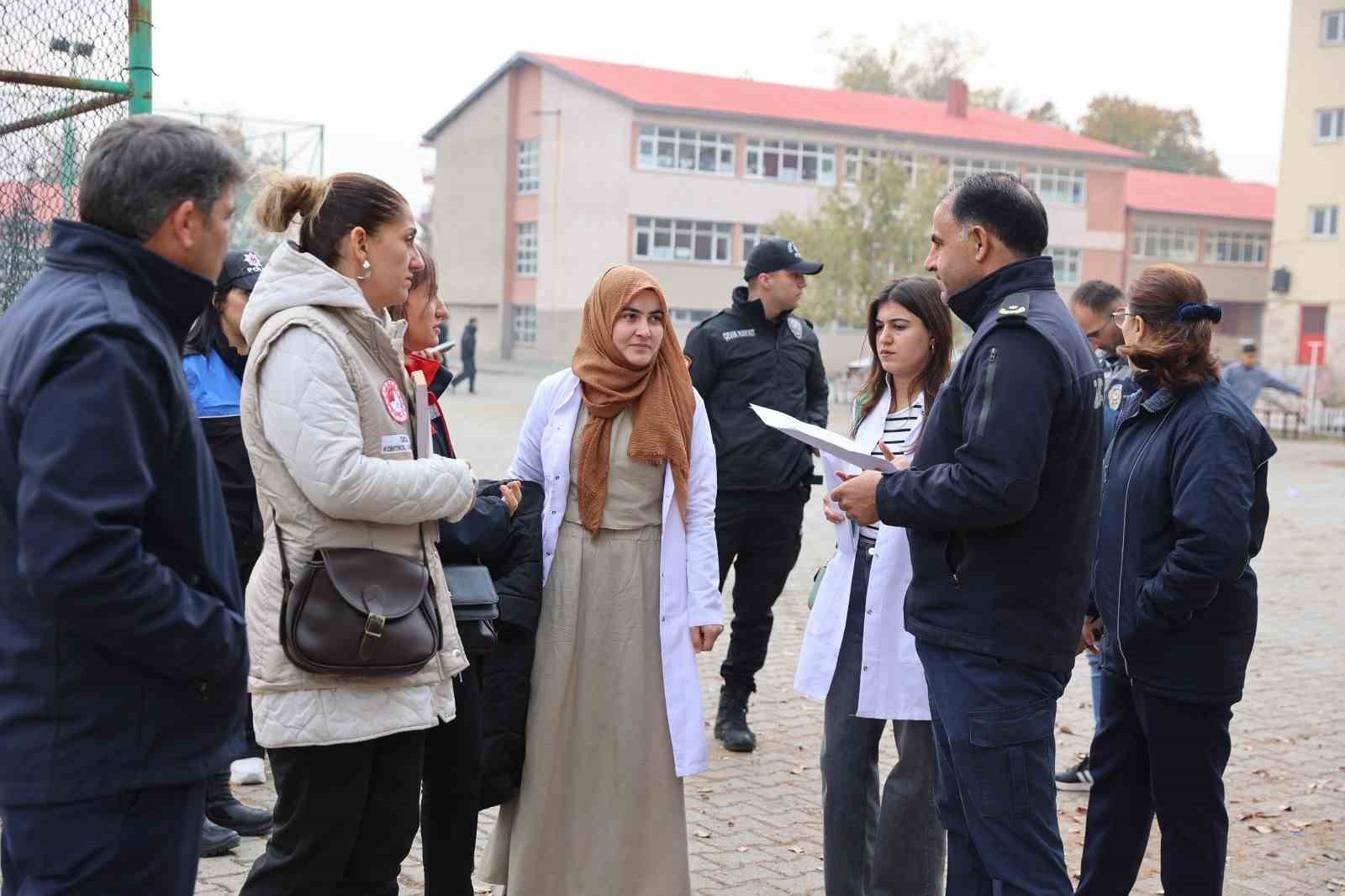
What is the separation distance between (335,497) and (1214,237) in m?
66.9

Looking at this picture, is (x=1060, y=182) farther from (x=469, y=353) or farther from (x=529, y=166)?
(x=469, y=353)

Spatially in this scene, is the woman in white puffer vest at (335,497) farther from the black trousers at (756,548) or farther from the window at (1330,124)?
the window at (1330,124)

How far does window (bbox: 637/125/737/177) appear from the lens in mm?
51219

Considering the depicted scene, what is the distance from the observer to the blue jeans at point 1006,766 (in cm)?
338

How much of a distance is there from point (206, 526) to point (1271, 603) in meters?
9.85

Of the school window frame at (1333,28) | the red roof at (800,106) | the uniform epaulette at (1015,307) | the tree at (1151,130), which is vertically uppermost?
the tree at (1151,130)

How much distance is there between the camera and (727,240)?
53844mm

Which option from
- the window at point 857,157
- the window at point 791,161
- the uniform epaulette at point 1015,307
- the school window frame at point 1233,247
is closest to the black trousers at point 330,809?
the uniform epaulette at point 1015,307

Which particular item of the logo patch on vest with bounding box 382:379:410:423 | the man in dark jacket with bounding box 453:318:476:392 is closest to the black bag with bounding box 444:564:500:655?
the logo patch on vest with bounding box 382:379:410:423

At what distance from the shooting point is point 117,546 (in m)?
2.27

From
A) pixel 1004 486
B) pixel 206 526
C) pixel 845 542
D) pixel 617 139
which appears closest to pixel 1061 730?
pixel 845 542

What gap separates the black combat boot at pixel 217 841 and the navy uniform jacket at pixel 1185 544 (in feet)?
10.2

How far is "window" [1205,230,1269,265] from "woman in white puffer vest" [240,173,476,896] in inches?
2606

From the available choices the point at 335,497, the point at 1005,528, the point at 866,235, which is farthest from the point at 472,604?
the point at 866,235
